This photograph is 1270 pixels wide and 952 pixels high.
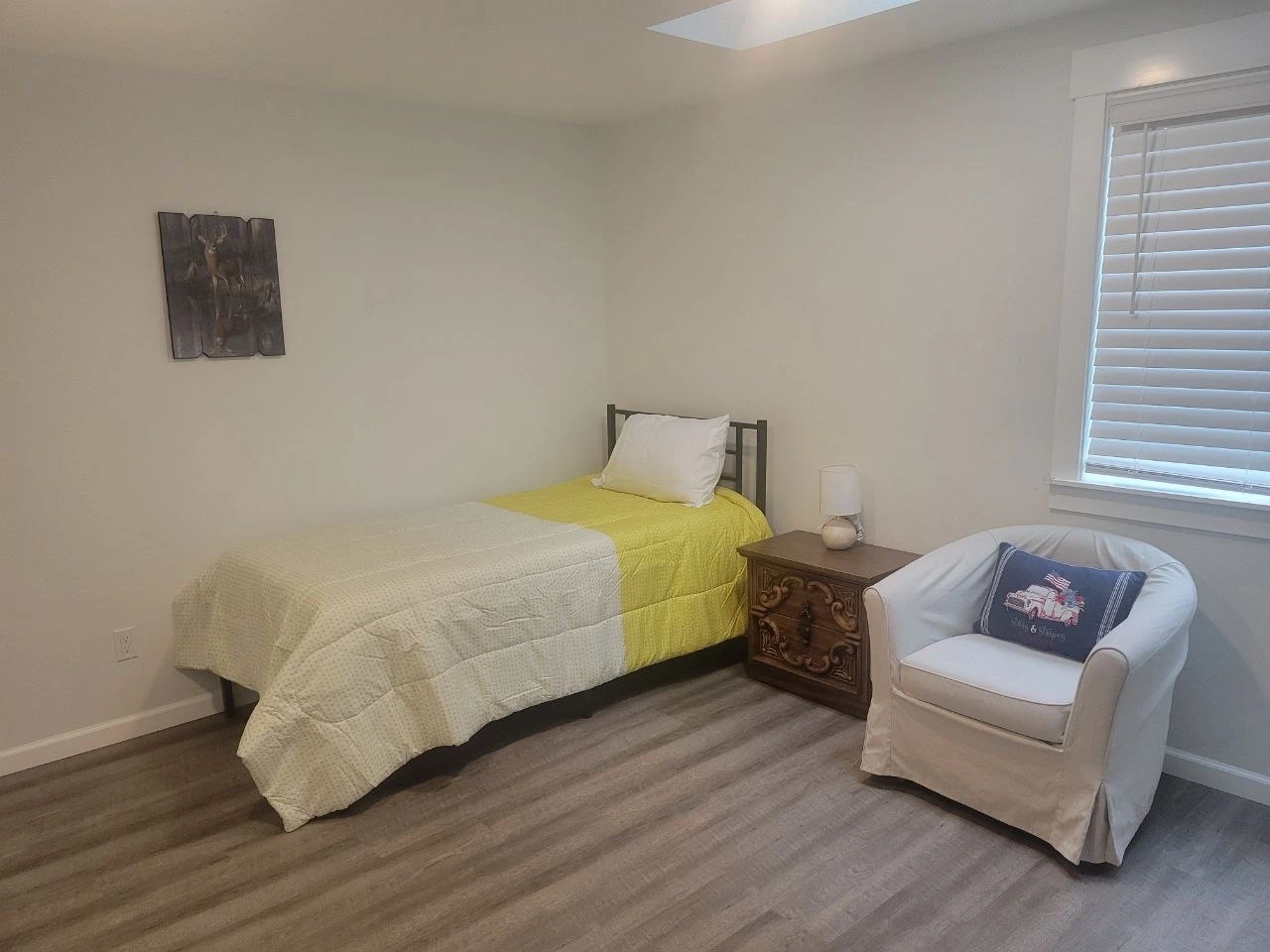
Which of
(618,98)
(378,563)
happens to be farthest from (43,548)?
(618,98)

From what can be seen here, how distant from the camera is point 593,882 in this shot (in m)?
2.38

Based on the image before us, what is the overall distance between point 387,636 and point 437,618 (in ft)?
0.54

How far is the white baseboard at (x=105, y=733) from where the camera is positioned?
3086 millimetres

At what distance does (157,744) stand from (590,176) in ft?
10.4

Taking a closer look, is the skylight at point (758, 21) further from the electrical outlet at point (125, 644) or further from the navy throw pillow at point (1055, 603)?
the electrical outlet at point (125, 644)

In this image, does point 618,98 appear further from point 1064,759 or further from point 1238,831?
point 1238,831

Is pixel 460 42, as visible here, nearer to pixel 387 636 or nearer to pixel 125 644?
pixel 387 636

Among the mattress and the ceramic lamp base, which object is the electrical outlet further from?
the ceramic lamp base

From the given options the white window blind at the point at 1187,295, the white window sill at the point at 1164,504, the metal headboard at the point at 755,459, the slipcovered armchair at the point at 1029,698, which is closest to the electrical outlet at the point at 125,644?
the metal headboard at the point at 755,459

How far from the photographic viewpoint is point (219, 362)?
338 centimetres

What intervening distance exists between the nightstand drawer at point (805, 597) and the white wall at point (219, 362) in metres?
1.40

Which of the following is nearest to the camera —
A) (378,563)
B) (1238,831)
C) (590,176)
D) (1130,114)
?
(1238,831)

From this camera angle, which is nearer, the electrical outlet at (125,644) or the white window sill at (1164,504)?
the white window sill at (1164,504)

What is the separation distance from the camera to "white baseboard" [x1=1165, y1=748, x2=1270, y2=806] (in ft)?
8.80
